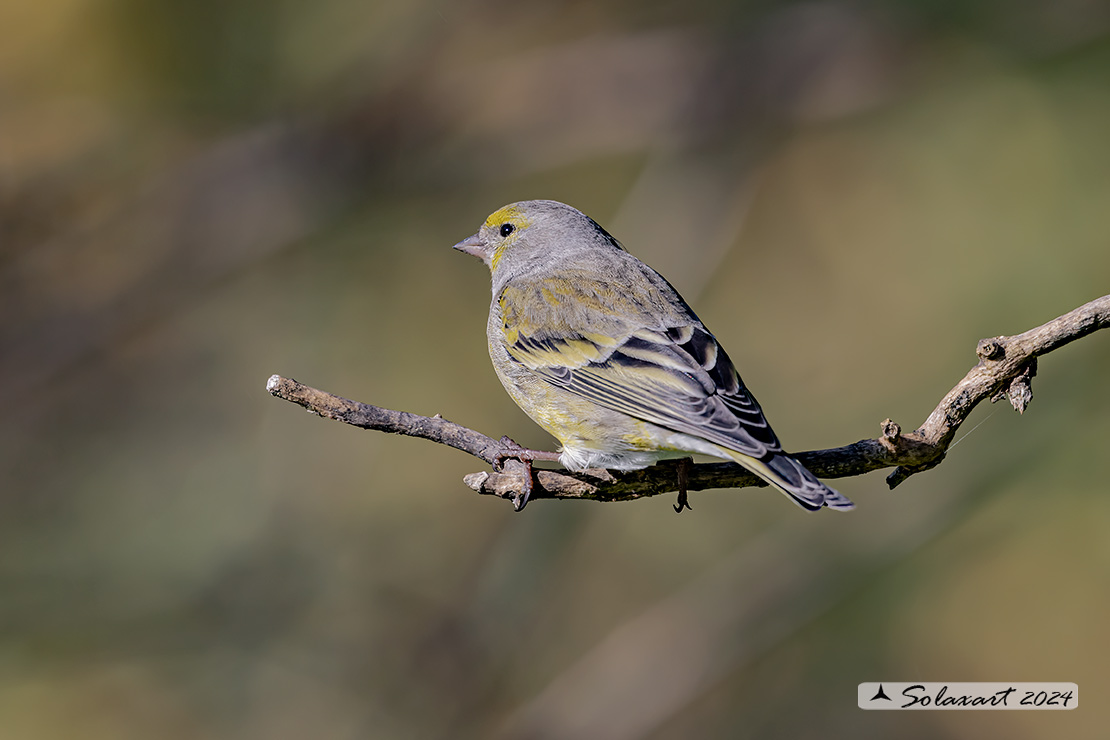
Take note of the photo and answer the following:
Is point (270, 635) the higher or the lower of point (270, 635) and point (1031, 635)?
the lower

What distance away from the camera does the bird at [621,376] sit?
3271 millimetres

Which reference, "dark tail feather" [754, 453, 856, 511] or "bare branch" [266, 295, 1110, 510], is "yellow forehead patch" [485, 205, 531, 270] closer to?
"bare branch" [266, 295, 1110, 510]

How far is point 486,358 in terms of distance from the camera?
8016 millimetres

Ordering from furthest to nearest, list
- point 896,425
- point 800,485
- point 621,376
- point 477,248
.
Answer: point 477,248 → point 621,376 → point 800,485 → point 896,425

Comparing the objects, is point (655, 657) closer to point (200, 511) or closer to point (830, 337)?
point (830, 337)

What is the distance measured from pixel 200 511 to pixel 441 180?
136 inches

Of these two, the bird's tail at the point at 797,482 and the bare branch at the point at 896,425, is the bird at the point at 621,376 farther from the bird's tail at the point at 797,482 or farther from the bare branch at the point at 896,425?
the bare branch at the point at 896,425

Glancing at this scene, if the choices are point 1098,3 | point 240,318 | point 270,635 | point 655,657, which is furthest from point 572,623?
point 1098,3

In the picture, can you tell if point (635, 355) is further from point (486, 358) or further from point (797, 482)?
point (486, 358)

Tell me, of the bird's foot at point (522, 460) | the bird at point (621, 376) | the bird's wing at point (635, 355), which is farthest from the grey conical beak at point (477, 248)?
the bird's foot at point (522, 460)

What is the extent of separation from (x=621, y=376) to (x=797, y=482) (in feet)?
3.16

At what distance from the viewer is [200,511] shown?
772 centimetres

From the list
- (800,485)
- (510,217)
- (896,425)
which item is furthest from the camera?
(510,217)

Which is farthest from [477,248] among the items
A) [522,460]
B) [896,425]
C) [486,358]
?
[896,425]
